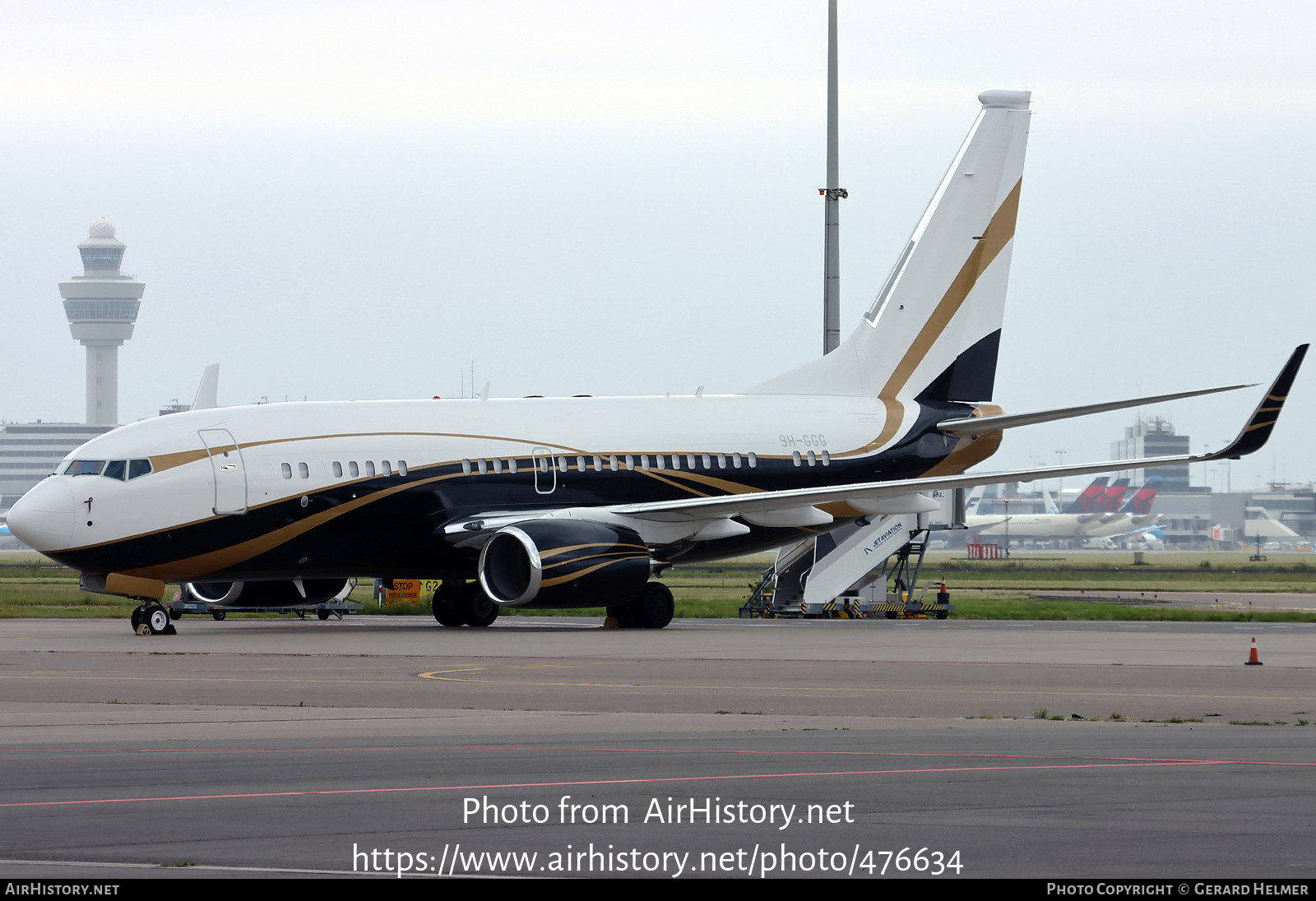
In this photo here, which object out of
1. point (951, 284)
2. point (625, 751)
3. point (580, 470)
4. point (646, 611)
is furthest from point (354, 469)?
point (625, 751)

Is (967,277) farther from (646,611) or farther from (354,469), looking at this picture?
(354,469)

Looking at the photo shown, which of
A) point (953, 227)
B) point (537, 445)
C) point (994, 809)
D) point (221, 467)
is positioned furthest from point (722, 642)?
point (994, 809)

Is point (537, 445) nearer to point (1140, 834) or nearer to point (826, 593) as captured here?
point (826, 593)

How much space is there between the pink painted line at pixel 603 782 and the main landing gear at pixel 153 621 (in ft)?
72.9

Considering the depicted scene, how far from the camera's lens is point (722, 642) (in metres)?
29.4

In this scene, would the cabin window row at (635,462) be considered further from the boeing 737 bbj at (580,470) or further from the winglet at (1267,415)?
the winglet at (1267,415)

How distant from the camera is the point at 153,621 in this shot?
32438mm

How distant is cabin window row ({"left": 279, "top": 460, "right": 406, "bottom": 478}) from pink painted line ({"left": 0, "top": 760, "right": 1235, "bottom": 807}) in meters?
22.5

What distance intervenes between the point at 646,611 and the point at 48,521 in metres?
11.4

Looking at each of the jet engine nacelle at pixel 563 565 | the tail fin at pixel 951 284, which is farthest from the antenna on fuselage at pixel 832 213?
the jet engine nacelle at pixel 563 565

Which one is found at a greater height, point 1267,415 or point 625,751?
point 1267,415

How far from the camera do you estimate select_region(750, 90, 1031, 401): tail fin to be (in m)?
41.2

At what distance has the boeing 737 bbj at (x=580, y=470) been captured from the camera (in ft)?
106
